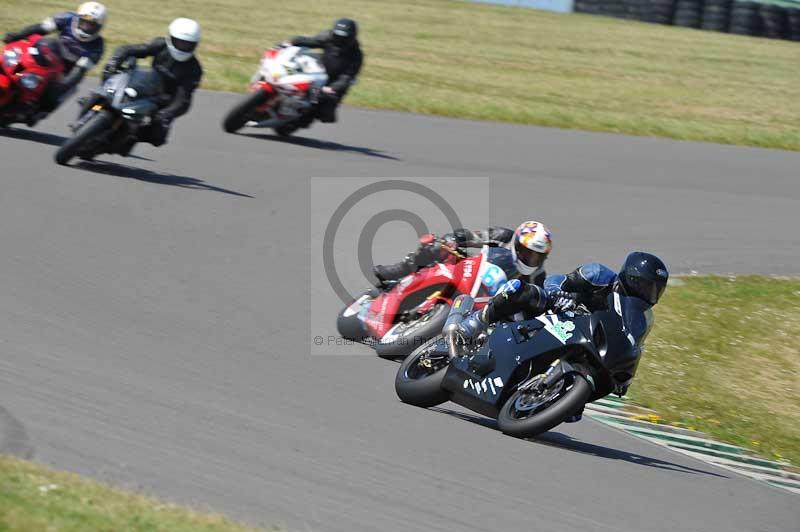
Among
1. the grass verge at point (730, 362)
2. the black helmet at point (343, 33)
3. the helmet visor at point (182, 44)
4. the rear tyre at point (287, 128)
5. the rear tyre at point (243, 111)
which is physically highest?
the helmet visor at point (182, 44)

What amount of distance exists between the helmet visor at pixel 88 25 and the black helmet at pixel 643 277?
7932 mm

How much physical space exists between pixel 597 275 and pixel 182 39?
22.7 ft

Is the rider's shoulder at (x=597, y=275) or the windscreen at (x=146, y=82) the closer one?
the rider's shoulder at (x=597, y=275)

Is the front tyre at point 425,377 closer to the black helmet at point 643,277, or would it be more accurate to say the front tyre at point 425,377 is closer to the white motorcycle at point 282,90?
the black helmet at point 643,277

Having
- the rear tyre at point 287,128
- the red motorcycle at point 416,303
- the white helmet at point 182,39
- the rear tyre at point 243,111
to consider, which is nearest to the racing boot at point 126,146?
the white helmet at point 182,39

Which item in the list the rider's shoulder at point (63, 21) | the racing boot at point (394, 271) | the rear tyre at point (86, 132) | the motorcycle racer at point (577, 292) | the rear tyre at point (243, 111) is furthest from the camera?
the rear tyre at point (243, 111)

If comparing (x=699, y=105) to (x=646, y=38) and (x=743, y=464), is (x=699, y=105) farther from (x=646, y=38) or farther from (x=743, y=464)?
(x=743, y=464)

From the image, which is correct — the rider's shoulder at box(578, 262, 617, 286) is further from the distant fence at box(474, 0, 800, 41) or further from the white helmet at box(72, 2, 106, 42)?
the distant fence at box(474, 0, 800, 41)

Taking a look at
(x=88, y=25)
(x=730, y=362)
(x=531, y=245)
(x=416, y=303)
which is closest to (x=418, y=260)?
(x=416, y=303)

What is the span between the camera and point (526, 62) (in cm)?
3114

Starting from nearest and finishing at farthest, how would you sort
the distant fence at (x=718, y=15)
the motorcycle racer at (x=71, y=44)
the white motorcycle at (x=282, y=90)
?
the motorcycle racer at (x=71, y=44)
the white motorcycle at (x=282, y=90)
the distant fence at (x=718, y=15)

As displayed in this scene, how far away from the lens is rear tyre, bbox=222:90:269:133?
1689cm

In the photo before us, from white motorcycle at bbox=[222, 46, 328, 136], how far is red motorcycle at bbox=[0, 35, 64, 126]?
3468 millimetres

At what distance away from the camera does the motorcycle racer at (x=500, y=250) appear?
8477mm
